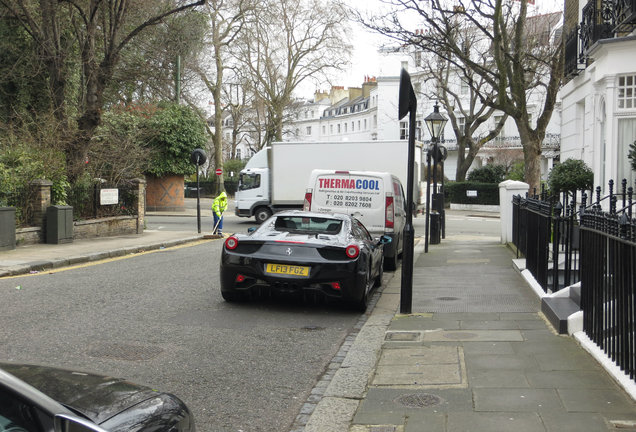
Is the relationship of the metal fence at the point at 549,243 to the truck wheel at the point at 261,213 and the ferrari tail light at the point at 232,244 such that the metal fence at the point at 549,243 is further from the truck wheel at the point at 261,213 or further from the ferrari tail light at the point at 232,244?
the truck wheel at the point at 261,213

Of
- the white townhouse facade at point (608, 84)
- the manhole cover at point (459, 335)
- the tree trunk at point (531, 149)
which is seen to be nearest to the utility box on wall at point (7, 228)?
the manhole cover at point (459, 335)

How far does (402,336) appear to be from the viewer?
7.28m

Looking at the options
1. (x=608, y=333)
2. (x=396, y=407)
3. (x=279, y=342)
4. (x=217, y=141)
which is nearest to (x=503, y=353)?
(x=608, y=333)

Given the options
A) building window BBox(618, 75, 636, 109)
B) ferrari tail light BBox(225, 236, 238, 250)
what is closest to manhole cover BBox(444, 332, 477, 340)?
ferrari tail light BBox(225, 236, 238, 250)

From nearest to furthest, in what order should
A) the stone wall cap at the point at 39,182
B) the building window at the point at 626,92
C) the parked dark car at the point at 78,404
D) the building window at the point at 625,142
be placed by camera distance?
the parked dark car at the point at 78,404 < the building window at the point at 626,92 < the building window at the point at 625,142 < the stone wall cap at the point at 39,182

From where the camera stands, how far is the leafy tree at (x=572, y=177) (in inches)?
621

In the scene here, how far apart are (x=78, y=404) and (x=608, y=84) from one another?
42.7ft

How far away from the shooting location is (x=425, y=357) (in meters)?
6.32

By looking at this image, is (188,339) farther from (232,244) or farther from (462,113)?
Result: (462,113)

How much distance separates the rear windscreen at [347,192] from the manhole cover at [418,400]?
8851mm

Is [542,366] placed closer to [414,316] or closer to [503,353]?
[503,353]

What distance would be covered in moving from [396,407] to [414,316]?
3617 millimetres

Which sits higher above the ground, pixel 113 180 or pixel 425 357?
pixel 113 180

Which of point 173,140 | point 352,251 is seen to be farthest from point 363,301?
point 173,140
